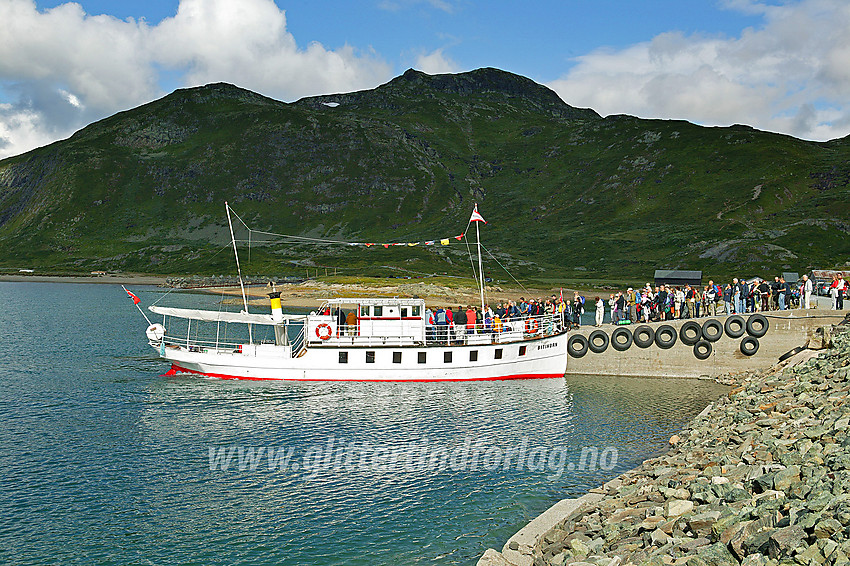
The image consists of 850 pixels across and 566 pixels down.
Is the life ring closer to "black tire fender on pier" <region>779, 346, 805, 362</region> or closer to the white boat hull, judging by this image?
the white boat hull

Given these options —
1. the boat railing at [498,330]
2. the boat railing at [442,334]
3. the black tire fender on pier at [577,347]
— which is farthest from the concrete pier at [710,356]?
the boat railing at [442,334]

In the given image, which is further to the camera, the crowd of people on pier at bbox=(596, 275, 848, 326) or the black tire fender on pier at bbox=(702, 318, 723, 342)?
the crowd of people on pier at bbox=(596, 275, 848, 326)

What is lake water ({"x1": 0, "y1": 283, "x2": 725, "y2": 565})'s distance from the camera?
21031 millimetres

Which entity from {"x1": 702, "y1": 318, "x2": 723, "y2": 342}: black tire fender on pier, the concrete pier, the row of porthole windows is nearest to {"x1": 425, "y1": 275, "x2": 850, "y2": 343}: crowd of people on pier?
the row of porthole windows

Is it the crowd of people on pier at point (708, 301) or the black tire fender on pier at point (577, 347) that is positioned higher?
the crowd of people on pier at point (708, 301)

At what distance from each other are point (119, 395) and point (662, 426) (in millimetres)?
32898

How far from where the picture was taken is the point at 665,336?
45031 millimetres

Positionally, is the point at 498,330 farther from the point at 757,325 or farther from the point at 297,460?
the point at 297,460

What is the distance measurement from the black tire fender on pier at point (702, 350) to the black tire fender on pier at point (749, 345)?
213 cm

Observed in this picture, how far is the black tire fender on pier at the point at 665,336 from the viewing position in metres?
44.9

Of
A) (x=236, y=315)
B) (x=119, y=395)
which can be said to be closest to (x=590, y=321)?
(x=236, y=315)

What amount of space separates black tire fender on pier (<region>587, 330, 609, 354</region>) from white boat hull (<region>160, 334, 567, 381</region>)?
10.5 feet

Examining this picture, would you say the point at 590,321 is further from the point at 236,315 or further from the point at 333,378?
the point at 236,315

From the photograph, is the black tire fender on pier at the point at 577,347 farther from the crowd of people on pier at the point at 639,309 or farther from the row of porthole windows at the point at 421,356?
the row of porthole windows at the point at 421,356
